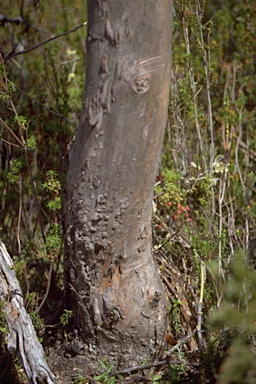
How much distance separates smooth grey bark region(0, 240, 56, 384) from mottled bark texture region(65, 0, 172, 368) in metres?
0.26

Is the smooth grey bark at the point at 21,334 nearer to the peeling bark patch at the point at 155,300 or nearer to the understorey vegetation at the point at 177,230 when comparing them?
the understorey vegetation at the point at 177,230

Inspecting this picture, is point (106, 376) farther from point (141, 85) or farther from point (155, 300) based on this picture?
point (141, 85)

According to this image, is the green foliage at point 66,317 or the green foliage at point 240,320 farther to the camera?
the green foliage at point 66,317

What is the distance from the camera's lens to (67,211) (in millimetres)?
2559

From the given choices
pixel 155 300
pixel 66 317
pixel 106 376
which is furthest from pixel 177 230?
pixel 106 376

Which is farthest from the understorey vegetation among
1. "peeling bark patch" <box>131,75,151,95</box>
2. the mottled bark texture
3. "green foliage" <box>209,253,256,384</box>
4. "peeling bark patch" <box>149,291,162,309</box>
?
"peeling bark patch" <box>131,75,151,95</box>

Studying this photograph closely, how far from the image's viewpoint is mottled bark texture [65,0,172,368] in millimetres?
2115

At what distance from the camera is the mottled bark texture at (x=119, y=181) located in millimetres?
2115

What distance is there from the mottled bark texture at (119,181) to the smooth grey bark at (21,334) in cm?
26

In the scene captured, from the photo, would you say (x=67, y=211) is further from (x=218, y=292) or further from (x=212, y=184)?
(x=212, y=184)

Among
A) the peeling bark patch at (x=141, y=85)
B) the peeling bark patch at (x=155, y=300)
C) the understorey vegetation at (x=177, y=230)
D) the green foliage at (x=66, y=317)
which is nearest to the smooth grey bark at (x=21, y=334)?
the understorey vegetation at (x=177, y=230)

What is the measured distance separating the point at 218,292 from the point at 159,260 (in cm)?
39

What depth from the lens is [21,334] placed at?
250 centimetres

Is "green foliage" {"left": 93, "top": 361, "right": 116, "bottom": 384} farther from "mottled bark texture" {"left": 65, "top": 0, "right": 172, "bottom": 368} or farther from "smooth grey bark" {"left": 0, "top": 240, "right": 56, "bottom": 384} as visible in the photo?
"smooth grey bark" {"left": 0, "top": 240, "right": 56, "bottom": 384}
